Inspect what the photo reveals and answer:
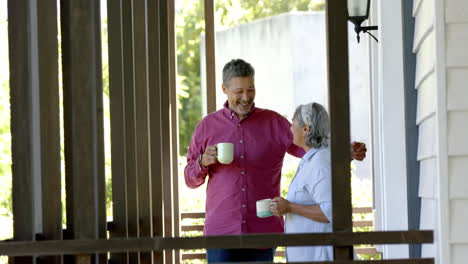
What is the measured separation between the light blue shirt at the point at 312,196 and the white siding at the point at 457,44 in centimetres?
68

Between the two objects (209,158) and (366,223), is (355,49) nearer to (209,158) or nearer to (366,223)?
(366,223)

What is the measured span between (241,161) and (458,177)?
1519mm

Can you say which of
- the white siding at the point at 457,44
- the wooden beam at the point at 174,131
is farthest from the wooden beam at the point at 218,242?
the wooden beam at the point at 174,131

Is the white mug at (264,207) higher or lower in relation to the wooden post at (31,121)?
lower

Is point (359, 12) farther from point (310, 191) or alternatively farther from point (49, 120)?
point (49, 120)

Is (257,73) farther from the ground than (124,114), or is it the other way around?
(257,73)

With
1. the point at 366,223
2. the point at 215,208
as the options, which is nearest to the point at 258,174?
the point at 215,208

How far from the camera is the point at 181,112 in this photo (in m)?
19.8

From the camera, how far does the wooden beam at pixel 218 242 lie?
2629 millimetres

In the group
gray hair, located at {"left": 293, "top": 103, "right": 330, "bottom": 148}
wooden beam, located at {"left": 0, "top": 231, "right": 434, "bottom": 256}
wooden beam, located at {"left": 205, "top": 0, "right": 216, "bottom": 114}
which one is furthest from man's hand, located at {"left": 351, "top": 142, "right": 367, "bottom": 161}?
wooden beam, located at {"left": 205, "top": 0, "right": 216, "bottom": 114}

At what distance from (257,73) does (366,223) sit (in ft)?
21.6

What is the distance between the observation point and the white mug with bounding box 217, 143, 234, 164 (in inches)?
153

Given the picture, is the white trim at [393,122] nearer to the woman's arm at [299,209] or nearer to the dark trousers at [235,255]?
the woman's arm at [299,209]

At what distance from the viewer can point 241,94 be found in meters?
4.21
